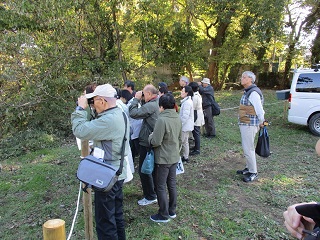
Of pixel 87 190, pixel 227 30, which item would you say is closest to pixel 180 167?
pixel 87 190

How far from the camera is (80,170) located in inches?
101

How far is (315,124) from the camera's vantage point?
8469mm

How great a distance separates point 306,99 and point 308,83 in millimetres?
500

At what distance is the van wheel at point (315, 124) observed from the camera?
27.6ft

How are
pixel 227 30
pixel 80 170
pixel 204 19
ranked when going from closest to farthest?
pixel 80 170, pixel 204 19, pixel 227 30

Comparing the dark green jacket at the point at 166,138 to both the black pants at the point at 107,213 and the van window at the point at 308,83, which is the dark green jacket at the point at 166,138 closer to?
the black pants at the point at 107,213

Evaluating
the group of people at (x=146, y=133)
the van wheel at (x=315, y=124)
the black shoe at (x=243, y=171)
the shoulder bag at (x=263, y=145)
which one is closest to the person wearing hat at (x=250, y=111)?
the group of people at (x=146, y=133)

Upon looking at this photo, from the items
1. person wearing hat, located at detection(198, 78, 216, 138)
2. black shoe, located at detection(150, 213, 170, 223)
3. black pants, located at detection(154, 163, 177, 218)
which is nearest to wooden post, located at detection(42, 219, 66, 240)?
black pants, located at detection(154, 163, 177, 218)

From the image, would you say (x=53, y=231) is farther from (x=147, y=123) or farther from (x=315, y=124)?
(x=315, y=124)

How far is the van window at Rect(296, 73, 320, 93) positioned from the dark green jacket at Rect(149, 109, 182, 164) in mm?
6501

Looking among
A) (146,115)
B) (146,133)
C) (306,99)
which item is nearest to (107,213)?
(146,133)

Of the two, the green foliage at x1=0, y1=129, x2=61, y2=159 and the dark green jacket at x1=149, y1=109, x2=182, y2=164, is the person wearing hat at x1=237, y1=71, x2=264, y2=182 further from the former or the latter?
the green foliage at x1=0, y1=129, x2=61, y2=159

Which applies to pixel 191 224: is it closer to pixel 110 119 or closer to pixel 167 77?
pixel 110 119

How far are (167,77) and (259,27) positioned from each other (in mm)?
5261
